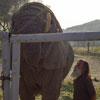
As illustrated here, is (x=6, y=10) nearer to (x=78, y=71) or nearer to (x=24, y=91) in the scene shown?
(x=24, y=91)

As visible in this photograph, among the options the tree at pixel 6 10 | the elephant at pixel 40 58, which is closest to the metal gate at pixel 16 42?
A: the elephant at pixel 40 58

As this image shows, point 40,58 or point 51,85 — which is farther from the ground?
point 40,58

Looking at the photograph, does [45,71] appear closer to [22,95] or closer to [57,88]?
[57,88]

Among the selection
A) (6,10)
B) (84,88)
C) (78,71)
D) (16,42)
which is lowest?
(84,88)

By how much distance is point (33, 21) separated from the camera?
337 cm

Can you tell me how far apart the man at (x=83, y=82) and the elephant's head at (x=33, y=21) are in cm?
78

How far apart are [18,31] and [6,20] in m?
23.6

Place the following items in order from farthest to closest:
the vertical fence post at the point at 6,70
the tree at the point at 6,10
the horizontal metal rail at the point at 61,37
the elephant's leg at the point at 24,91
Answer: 1. the tree at the point at 6,10
2. the elephant's leg at the point at 24,91
3. the vertical fence post at the point at 6,70
4. the horizontal metal rail at the point at 61,37

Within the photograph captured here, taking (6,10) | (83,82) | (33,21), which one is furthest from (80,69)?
(6,10)

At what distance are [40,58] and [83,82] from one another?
0.78 metres

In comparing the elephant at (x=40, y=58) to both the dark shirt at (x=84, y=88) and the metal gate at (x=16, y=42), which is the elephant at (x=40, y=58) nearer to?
the dark shirt at (x=84, y=88)

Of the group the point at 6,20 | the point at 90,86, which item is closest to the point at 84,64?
the point at 90,86

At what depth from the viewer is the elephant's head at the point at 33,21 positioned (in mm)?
3305

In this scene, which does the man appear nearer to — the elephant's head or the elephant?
the elephant
